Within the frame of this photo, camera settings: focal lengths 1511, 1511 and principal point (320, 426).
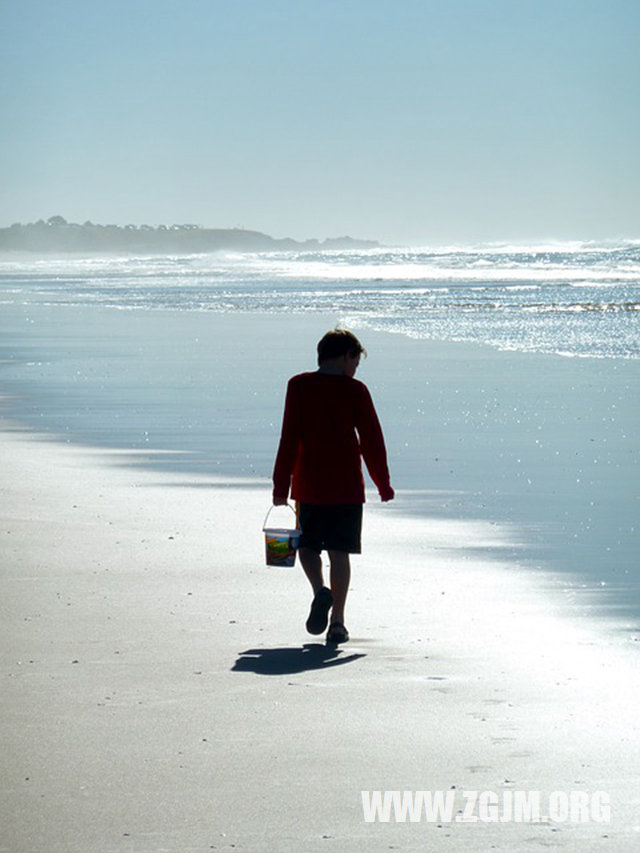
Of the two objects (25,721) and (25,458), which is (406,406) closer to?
(25,458)

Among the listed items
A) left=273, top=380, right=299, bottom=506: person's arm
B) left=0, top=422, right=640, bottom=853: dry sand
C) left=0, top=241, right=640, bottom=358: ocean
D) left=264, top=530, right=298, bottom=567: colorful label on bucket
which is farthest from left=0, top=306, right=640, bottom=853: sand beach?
left=0, top=241, right=640, bottom=358: ocean

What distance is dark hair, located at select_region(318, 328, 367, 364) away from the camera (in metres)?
6.36

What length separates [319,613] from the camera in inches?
243

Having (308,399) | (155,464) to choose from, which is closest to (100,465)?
(155,464)

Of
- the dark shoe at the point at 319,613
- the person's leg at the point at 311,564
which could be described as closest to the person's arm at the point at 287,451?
the person's leg at the point at 311,564

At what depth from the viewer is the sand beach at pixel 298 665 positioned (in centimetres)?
414

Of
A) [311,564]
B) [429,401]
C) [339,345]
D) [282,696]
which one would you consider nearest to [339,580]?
[311,564]

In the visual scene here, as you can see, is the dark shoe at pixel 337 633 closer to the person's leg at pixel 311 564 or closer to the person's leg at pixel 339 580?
the person's leg at pixel 339 580

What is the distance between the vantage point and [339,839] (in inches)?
156

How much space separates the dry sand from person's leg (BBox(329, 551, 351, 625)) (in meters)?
0.15

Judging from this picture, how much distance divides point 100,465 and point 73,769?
6.80 meters

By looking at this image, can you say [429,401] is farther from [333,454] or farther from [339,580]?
[339,580]

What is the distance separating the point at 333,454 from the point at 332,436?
3.1 inches

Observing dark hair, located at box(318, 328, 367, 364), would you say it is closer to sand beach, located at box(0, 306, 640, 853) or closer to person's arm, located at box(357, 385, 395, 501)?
person's arm, located at box(357, 385, 395, 501)
